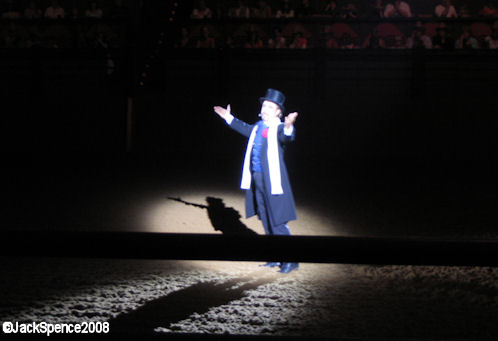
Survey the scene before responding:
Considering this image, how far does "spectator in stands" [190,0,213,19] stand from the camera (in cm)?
1263

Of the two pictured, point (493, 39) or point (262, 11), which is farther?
point (262, 11)

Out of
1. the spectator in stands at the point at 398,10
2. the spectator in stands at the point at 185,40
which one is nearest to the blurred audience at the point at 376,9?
the spectator in stands at the point at 398,10

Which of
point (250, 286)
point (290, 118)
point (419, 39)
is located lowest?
point (250, 286)

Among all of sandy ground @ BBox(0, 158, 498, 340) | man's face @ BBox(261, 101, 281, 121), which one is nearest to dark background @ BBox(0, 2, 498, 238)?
sandy ground @ BBox(0, 158, 498, 340)

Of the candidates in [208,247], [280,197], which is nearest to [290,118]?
[280,197]

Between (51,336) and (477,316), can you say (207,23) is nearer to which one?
(477,316)

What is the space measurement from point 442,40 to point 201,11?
19.0 feet

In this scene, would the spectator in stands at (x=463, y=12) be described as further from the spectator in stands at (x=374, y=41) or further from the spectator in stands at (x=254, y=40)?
the spectator in stands at (x=254, y=40)

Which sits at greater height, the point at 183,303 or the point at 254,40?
the point at 254,40

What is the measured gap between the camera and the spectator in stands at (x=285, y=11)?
1245 cm

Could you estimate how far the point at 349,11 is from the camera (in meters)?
11.9

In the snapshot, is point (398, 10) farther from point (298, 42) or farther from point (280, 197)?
point (280, 197)

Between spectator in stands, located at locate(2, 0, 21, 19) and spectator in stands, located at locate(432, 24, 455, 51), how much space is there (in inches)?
402

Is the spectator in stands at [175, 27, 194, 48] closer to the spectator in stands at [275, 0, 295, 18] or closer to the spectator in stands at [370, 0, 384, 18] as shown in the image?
the spectator in stands at [275, 0, 295, 18]
